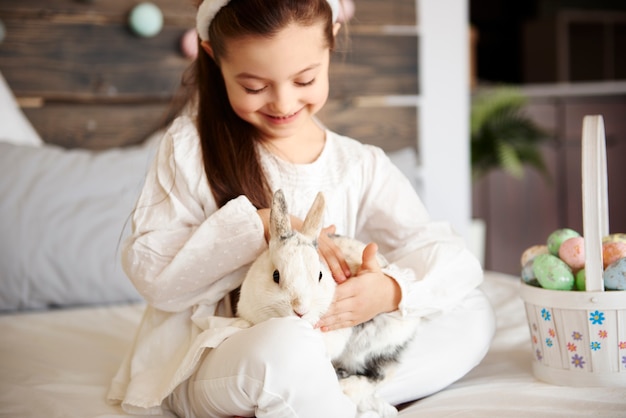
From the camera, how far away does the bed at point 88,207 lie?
Result: 1100mm

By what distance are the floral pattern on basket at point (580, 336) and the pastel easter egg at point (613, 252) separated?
0.10m

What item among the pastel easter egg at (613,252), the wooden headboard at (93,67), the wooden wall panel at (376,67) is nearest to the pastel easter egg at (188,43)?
the wooden headboard at (93,67)

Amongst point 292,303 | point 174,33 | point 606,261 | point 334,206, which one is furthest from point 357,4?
point 292,303

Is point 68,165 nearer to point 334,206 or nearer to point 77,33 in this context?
point 77,33

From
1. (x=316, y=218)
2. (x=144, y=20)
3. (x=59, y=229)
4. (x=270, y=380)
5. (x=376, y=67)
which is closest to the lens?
→ (x=270, y=380)

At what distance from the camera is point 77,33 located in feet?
6.97

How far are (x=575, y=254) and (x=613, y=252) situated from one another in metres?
0.06

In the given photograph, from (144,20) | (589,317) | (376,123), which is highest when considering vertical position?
(144,20)

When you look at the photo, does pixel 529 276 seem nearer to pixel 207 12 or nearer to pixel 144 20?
pixel 207 12

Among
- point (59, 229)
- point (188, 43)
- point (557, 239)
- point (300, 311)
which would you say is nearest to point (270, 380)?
point (300, 311)

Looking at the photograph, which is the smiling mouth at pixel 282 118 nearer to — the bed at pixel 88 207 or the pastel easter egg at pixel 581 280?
the bed at pixel 88 207

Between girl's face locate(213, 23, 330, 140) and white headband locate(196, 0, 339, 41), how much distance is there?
70 millimetres

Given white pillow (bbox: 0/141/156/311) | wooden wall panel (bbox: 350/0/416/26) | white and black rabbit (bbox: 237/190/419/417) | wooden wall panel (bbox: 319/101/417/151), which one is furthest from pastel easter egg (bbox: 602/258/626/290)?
wooden wall panel (bbox: 350/0/416/26)

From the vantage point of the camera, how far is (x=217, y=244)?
1.08 m
